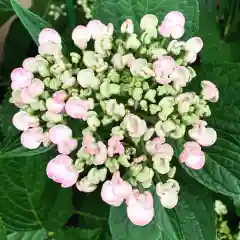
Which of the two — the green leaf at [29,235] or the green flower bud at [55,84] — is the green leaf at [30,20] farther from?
the green leaf at [29,235]

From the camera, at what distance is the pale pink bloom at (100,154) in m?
0.49

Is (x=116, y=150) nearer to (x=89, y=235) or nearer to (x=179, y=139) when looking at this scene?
(x=179, y=139)

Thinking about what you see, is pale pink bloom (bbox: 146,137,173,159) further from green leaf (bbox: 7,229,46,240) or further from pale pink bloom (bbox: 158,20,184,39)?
green leaf (bbox: 7,229,46,240)

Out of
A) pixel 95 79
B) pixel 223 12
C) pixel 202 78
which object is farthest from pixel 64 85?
pixel 223 12

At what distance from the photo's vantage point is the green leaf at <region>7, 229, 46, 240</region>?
69cm

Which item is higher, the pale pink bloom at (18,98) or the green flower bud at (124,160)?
the pale pink bloom at (18,98)

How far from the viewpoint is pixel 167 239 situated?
1.90ft

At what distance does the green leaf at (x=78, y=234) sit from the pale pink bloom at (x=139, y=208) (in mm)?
185

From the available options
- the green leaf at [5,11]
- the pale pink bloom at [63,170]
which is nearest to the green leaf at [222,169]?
the pale pink bloom at [63,170]

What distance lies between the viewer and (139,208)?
19.8 inches

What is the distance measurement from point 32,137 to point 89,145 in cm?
6

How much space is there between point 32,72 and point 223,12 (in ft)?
1.25

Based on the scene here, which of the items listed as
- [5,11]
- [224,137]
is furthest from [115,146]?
[5,11]

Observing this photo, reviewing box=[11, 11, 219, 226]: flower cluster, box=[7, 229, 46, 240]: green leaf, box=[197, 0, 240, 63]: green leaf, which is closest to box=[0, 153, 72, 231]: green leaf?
box=[7, 229, 46, 240]: green leaf
